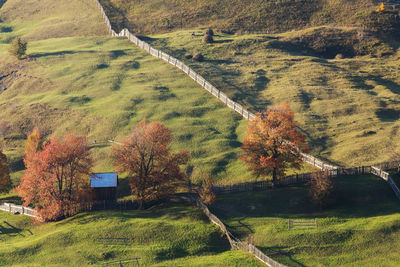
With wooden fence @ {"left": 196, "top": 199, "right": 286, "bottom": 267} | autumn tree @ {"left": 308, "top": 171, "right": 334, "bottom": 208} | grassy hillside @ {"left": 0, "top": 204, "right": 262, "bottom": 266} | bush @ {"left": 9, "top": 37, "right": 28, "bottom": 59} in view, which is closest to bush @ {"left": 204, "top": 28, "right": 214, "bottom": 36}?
bush @ {"left": 9, "top": 37, "right": 28, "bottom": 59}

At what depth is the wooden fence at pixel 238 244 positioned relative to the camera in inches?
1640

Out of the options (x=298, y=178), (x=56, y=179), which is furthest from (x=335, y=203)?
(x=56, y=179)

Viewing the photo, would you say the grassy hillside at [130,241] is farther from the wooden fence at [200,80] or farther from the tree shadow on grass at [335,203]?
the wooden fence at [200,80]

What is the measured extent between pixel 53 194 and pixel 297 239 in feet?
96.8

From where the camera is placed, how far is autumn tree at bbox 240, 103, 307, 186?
5656 cm

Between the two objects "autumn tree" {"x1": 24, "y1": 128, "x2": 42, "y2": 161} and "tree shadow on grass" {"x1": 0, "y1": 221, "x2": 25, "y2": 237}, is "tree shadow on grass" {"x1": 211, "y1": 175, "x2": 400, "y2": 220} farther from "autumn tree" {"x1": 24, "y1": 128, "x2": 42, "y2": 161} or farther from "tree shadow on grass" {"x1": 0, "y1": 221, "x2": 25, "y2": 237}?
"autumn tree" {"x1": 24, "y1": 128, "x2": 42, "y2": 161}

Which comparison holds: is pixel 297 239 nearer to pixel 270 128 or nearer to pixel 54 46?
pixel 270 128

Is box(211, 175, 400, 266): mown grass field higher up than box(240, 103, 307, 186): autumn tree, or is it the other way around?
box(240, 103, 307, 186): autumn tree

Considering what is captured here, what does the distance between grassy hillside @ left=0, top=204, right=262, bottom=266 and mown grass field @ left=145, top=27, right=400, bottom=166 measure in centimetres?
2398

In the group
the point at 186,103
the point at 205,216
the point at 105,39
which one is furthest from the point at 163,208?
the point at 105,39

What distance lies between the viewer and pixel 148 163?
57.1m

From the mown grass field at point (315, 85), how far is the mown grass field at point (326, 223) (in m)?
9.63

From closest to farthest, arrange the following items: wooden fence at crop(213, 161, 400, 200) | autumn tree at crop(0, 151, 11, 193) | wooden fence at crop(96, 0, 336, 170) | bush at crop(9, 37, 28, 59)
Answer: wooden fence at crop(213, 161, 400, 200) < wooden fence at crop(96, 0, 336, 170) < autumn tree at crop(0, 151, 11, 193) < bush at crop(9, 37, 28, 59)

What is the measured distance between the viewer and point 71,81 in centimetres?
9888
